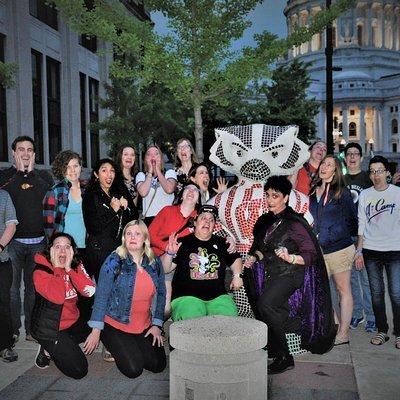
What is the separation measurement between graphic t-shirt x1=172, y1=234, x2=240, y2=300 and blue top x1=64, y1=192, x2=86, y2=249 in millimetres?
1111

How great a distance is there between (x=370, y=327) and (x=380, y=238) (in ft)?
3.50

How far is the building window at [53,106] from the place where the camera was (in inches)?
931

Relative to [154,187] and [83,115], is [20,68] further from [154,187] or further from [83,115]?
[154,187]

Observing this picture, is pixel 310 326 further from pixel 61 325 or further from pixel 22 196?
pixel 22 196

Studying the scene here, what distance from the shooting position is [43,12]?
23.1 m

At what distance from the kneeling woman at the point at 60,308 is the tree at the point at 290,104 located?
3277 cm

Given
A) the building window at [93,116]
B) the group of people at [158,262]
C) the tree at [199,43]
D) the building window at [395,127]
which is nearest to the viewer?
the group of people at [158,262]


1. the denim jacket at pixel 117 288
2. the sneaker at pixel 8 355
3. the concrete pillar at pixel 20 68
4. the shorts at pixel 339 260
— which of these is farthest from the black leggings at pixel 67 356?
the concrete pillar at pixel 20 68

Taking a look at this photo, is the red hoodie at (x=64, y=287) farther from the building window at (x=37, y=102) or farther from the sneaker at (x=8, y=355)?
the building window at (x=37, y=102)

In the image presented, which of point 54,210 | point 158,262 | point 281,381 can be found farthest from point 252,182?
point 54,210

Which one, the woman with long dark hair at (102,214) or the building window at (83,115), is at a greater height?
the building window at (83,115)

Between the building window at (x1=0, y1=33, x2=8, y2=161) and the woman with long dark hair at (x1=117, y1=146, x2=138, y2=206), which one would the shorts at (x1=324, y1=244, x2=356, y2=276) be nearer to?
the woman with long dark hair at (x1=117, y1=146, x2=138, y2=206)

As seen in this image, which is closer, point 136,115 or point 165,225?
point 165,225

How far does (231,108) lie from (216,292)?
100 ft
